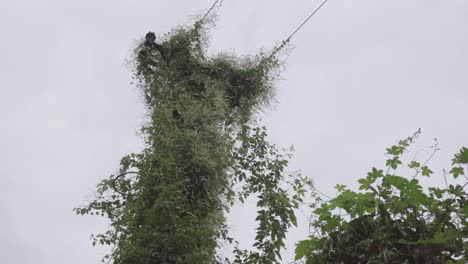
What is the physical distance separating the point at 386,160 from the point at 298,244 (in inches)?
15.0

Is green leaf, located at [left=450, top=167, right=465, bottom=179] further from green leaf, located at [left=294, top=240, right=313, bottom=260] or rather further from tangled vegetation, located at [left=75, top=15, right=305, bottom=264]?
tangled vegetation, located at [left=75, top=15, right=305, bottom=264]

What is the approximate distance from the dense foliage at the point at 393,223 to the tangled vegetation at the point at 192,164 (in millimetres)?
602

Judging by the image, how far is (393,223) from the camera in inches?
57.6

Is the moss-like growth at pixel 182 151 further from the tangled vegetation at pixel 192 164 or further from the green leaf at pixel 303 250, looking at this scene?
the green leaf at pixel 303 250

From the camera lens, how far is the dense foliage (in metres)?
1.36

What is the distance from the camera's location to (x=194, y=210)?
3.01 metres

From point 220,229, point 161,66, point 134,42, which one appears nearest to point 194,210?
point 220,229

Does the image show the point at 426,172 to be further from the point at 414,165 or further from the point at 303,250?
the point at 303,250

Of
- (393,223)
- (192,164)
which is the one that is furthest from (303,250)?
(192,164)

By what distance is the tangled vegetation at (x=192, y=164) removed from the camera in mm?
2750

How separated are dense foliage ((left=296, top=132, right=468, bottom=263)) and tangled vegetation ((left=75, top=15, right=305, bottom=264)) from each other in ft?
1.97

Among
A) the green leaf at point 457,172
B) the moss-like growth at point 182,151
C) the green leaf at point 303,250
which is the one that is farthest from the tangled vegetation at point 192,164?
the green leaf at point 457,172

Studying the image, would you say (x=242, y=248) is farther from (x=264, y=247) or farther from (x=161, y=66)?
(x=161, y=66)

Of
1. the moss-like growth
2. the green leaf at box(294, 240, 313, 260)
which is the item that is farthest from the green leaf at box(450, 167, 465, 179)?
the moss-like growth
